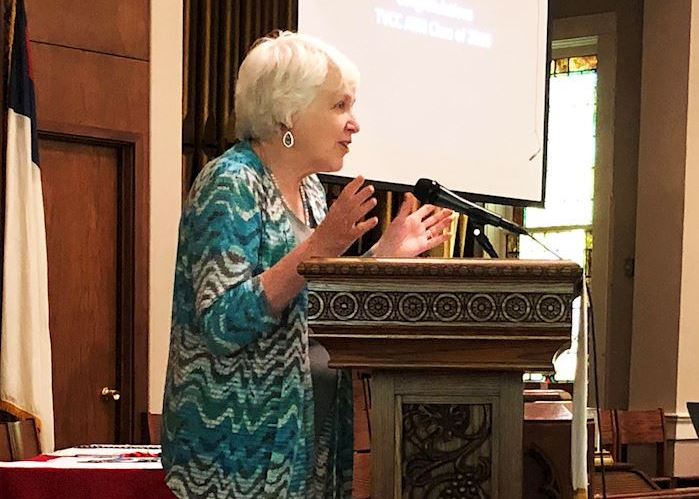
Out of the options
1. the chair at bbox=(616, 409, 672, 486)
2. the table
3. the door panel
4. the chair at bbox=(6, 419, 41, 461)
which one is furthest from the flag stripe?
the chair at bbox=(616, 409, 672, 486)

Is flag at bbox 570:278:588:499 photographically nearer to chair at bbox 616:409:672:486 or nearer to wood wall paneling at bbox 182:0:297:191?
wood wall paneling at bbox 182:0:297:191

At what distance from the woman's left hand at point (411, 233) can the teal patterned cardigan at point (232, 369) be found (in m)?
0.23

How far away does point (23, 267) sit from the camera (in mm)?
3916

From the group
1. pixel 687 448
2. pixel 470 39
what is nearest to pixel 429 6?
pixel 470 39

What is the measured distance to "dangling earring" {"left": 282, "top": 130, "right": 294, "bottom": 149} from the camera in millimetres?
1840

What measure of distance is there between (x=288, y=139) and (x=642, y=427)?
163 inches

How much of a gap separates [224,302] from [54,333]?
306cm

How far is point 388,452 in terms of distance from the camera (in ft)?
4.31

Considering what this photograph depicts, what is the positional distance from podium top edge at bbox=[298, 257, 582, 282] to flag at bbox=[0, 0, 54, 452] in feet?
8.99

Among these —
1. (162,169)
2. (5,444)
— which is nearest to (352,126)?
(5,444)

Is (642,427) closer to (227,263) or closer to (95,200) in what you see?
(95,200)

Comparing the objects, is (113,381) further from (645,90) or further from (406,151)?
(645,90)

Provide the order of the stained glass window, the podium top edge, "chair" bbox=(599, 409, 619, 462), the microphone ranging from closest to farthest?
the podium top edge → the microphone → "chair" bbox=(599, 409, 619, 462) → the stained glass window

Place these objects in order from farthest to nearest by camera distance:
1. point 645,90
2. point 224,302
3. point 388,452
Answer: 1. point 645,90
2. point 224,302
3. point 388,452
